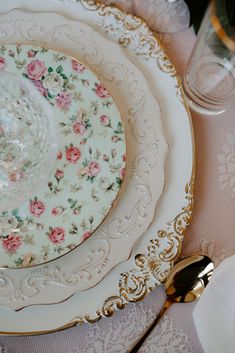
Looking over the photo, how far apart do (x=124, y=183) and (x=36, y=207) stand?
0.34 ft

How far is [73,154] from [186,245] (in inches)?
6.6

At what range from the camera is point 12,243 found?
1.45 feet

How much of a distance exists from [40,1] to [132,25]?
4.9 inches

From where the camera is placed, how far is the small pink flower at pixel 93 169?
0.47m

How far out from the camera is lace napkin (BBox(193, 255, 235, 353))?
43 cm

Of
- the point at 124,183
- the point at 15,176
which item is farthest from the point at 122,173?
the point at 15,176

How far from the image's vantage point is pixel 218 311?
439 millimetres

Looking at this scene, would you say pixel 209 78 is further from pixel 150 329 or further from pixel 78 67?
pixel 150 329

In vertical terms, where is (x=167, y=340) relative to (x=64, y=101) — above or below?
below

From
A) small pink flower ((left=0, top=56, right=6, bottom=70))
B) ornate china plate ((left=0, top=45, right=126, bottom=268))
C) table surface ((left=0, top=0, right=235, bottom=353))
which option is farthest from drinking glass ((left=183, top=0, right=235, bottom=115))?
small pink flower ((left=0, top=56, right=6, bottom=70))

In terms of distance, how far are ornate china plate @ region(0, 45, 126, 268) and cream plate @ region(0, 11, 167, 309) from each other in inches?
0.7

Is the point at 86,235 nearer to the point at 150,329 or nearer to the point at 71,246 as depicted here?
the point at 71,246

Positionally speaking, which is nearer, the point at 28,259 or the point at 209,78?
the point at 28,259

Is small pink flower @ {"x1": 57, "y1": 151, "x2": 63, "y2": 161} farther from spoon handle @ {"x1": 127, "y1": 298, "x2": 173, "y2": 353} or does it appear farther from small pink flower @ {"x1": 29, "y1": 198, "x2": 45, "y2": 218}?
spoon handle @ {"x1": 127, "y1": 298, "x2": 173, "y2": 353}
